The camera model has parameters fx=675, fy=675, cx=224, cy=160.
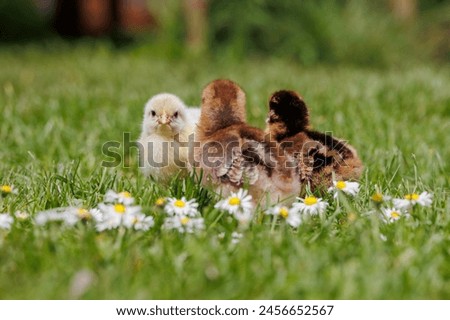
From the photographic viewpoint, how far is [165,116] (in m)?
3.36

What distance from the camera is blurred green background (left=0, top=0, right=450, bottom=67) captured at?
988 centimetres

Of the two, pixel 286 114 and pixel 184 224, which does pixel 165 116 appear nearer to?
pixel 286 114

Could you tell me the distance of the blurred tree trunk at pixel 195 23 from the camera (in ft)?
33.8

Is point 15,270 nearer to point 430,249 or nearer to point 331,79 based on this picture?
point 430,249

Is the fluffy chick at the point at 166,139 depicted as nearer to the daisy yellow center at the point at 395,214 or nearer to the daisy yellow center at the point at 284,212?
the daisy yellow center at the point at 284,212

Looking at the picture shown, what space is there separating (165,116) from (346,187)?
0.95 meters

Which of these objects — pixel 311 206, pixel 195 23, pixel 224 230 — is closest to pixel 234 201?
pixel 224 230

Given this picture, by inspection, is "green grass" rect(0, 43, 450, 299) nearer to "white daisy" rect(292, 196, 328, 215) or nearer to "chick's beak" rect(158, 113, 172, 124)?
"white daisy" rect(292, 196, 328, 215)

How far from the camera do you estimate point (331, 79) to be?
25.0 feet

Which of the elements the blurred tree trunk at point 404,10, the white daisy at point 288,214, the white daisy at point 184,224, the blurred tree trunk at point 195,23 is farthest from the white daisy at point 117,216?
the blurred tree trunk at point 404,10

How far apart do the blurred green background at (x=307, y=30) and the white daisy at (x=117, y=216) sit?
7380 mm

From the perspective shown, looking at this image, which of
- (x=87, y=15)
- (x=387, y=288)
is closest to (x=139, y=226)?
(x=387, y=288)

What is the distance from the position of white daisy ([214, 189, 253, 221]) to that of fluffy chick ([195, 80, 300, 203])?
0.09 metres

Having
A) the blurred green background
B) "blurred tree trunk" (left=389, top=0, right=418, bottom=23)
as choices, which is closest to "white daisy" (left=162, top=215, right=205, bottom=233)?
the blurred green background
